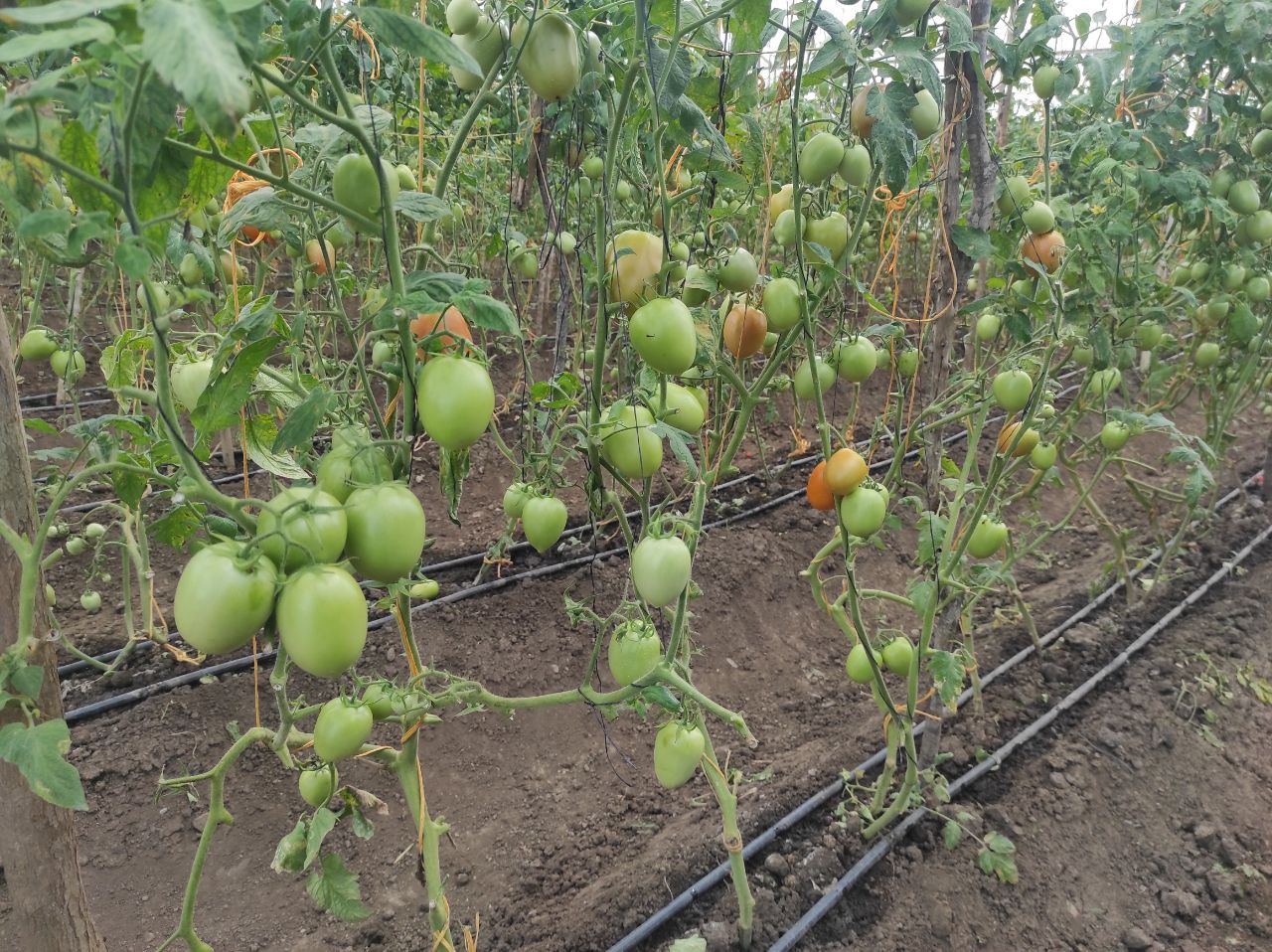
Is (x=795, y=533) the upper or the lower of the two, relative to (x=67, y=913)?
lower

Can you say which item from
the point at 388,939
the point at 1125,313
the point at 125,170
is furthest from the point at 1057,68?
the point at 388,939

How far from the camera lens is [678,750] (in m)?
1.39

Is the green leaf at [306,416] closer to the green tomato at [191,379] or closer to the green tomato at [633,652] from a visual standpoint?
the green tomato at [191,379]

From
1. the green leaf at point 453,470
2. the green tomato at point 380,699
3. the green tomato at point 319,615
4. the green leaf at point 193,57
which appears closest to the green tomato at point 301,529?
the green tomato at point 319,615

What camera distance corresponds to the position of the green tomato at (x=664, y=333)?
44.6 inches

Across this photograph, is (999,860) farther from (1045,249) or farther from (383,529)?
(383,529)

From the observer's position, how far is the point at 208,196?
0.86m

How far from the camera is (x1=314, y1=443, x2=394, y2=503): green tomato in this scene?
0.84 m

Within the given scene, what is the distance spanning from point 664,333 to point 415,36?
20.3 inches

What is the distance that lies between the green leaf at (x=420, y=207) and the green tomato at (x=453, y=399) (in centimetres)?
18

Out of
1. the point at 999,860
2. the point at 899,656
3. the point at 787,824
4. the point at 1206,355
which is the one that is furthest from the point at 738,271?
the point at 1206,355

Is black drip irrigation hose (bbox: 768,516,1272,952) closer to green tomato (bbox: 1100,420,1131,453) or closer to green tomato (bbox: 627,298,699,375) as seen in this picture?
green tomato (bbox: 1100,420,1131,453)

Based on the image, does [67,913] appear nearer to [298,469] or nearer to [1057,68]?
[298,469]

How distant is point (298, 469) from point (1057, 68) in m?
1.92
